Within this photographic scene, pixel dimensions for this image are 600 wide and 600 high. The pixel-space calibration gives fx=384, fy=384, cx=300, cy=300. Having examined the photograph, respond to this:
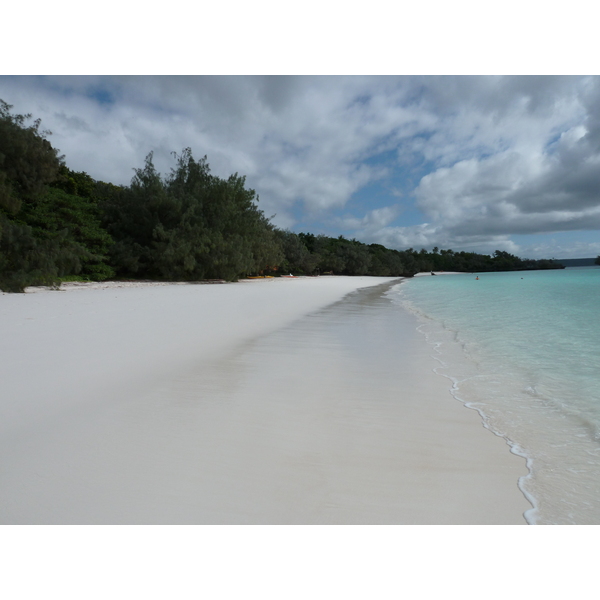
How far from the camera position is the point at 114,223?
25.4m

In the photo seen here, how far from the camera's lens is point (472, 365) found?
184 inches

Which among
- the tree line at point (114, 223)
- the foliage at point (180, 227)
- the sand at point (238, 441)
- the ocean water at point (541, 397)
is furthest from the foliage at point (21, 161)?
the ocean water at point (541, 397)

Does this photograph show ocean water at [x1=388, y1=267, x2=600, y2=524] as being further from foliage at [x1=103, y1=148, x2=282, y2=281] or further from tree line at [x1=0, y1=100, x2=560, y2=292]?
foliage at [x1=103, y1=148, x2=282, y2=281]

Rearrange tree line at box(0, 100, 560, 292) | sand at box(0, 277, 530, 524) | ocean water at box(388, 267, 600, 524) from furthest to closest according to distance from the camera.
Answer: tree line at box(0, 100, 560, 292)
ocean water at box(388, 267, 600, 524)
sand at box(0, 277, 530, 524)

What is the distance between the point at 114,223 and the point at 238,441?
2651 centimetres

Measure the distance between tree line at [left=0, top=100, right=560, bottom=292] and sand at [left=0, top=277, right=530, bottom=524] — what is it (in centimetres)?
1370

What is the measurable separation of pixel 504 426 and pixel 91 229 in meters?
22.8

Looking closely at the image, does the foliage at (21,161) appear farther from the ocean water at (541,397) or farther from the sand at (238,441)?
the ocean water at (541,397)

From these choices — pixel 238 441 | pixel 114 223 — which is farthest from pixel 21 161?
pixel 238 441

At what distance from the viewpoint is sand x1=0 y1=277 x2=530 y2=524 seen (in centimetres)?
177

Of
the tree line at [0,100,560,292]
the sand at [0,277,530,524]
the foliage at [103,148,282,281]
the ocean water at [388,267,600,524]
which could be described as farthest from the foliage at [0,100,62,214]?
the ocean water at [388,267,600,524]

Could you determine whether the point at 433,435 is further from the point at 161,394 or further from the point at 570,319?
the point at 570,319

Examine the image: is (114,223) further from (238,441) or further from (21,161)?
(238,441)
